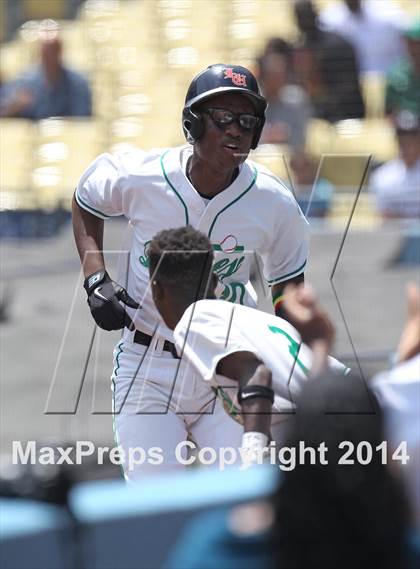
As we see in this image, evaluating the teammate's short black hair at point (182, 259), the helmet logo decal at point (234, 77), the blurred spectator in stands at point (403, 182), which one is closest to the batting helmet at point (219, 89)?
the helmet logo decal at point (234, 77)

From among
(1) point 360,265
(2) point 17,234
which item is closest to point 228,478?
(1) point 360,265

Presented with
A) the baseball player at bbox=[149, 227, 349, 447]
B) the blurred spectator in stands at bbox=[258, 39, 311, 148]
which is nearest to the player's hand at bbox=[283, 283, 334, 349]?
the baseball player at bbox=[149, 227, 349, 447]

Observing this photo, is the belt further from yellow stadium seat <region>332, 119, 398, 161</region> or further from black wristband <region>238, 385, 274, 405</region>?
yellow stadium seat <region>332, 119, 398, 161</region>

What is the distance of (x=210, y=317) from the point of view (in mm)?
3357

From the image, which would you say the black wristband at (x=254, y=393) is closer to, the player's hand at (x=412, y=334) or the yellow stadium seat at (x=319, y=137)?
the player's hand at (x=412, y=334)

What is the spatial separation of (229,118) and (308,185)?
3.61 metres

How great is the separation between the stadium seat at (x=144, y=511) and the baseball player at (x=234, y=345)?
0.71m

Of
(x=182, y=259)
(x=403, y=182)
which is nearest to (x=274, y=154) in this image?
(x=403, y=182)

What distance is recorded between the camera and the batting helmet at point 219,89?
380 cm

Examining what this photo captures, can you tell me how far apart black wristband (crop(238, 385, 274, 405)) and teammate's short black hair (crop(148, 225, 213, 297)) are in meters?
Result: 0.42

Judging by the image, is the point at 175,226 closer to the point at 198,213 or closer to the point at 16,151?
the point at 198,213

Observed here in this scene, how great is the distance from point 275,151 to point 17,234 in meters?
1.56

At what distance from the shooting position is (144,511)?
7.88 ft

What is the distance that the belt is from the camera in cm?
405
